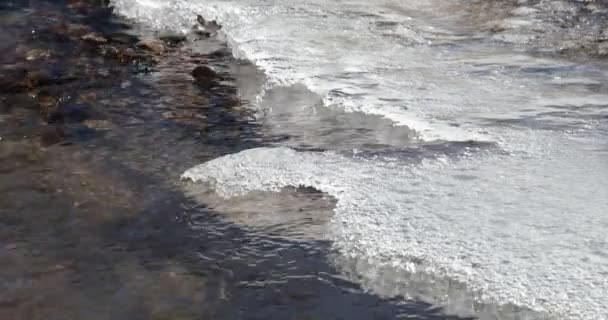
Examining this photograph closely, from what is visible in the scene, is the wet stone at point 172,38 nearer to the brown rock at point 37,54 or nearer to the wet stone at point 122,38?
the wet stone at point 122,38

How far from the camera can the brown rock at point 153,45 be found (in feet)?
23.7

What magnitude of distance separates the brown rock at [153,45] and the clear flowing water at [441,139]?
0.47m

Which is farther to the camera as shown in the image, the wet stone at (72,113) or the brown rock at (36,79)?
the brown rock at (36,79)

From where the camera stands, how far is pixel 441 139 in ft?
16.3

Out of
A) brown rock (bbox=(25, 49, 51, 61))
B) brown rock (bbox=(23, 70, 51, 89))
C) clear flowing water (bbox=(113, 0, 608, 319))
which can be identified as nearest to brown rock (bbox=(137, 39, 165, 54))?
clear flowing water (bbox=(113, 0, 608, 319))

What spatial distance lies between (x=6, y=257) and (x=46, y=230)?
0.28 m

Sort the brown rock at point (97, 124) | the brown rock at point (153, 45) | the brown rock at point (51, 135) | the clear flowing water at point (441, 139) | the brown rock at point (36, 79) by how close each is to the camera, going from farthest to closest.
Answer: the brown rock at point (153, 45) < the brown rock at point (36, 79) < the brown rock at point (97, 124) < the brown rock at point (51, 135) < the clear flowing water at point (441, 139)

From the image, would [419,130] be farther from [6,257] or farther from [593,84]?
[6,257]

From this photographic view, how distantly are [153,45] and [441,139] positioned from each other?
3.11 m

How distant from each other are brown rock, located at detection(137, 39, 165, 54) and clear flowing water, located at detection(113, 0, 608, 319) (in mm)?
468

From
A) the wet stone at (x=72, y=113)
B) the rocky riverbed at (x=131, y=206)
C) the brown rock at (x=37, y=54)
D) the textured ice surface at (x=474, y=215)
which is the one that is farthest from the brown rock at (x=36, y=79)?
the textured ice surface at (x=474, y=215)

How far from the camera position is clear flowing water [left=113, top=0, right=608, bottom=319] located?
364 centimetres

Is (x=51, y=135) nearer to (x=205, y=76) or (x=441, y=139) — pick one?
(x=205, y=76)

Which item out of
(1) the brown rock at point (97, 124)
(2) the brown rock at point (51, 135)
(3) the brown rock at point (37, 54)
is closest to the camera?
(2) the brown rock at point (51, 135)
